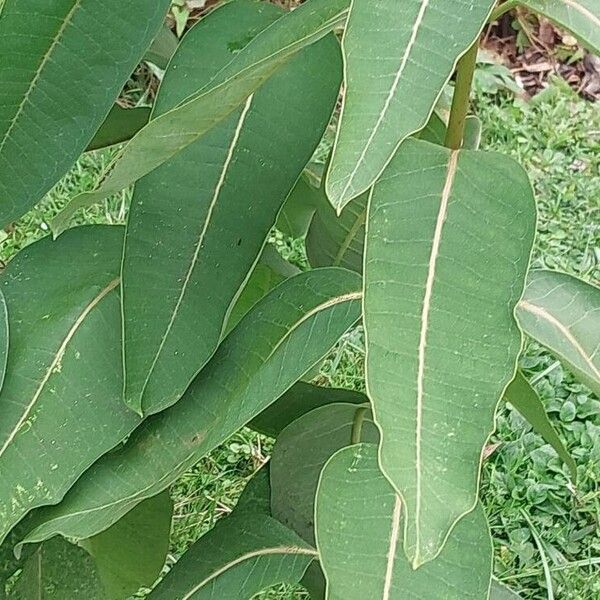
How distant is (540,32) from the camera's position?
3.21 metres

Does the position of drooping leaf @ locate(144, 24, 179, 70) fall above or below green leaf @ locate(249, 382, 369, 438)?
above

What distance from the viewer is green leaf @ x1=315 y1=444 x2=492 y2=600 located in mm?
677

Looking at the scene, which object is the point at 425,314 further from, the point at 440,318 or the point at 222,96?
the point at 222,96

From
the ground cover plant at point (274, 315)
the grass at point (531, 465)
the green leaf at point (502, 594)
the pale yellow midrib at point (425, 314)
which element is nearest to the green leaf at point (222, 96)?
the ground cover plant at point (274, 315)

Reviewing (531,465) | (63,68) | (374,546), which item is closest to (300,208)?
(63,68)

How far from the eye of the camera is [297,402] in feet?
3.32

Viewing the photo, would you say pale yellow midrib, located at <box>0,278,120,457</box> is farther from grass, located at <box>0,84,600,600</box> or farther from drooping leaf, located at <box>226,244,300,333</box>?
grass, located at <box>0,84,600,600</box>

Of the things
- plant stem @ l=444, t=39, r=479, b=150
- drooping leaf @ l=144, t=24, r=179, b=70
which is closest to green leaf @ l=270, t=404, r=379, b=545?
plant stem @ l=444, t=39, r=479, b=150

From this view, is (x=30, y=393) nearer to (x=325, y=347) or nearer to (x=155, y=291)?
(x=155, y=291)

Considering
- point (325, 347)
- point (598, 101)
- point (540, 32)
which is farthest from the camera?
point (540, 32)

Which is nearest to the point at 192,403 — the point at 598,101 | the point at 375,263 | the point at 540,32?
the point at 375,263

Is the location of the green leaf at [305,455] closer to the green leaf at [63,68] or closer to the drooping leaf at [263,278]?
the drooping leaf at [263,278]

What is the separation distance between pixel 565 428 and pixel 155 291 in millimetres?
1488

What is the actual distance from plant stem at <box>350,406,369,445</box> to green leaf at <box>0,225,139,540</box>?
8.0 inches
